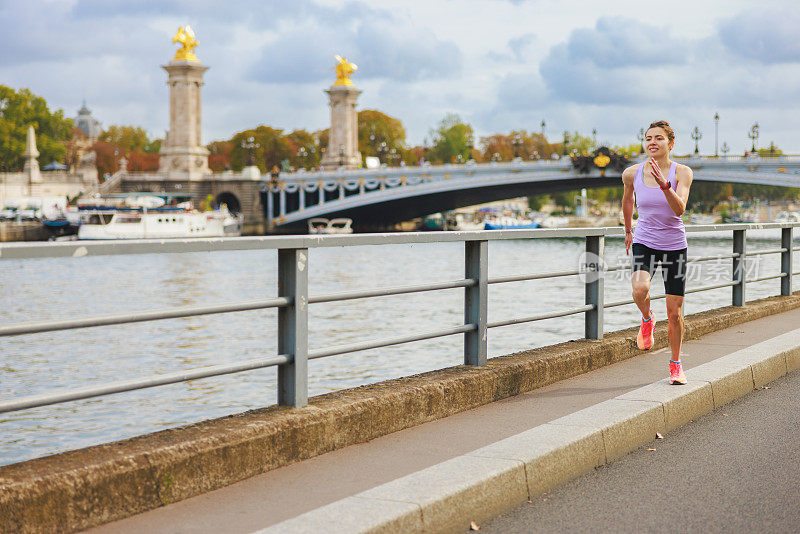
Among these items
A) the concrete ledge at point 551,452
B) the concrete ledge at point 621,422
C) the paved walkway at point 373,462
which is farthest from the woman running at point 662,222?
the concrete ledge at point 551,452

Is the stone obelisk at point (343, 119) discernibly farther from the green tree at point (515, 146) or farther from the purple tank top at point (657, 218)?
the purple tank top at point (657, 218)

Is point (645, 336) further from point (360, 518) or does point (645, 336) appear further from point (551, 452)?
point (360, 518)

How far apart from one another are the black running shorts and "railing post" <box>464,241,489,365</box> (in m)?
0.97

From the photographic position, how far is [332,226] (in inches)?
3337

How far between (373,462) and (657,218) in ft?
8.28

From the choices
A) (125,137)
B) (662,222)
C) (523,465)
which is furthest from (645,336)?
(125,137)

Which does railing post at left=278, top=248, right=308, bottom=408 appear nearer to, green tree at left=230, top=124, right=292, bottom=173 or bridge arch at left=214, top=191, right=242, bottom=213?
bridge arch at left=214, top=191, right=242, bottom=213

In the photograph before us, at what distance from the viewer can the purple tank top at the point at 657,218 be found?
6.09 m

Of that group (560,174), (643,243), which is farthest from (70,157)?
(643,243)

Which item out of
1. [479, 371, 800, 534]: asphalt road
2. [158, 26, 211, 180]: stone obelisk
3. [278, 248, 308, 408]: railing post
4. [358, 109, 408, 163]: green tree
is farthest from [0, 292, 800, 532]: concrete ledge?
[358, 109, 408, 163]: green tree

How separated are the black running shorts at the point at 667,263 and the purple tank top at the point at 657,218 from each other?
0.03 meters

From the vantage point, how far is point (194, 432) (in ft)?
14.0

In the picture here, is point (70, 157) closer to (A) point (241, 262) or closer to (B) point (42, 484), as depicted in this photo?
(A) point (241, 262)

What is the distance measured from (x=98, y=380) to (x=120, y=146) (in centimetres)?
12593
